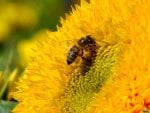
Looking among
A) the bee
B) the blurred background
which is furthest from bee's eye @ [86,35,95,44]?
the blurred background

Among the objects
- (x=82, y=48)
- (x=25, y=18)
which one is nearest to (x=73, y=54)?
(x=82, y=48)

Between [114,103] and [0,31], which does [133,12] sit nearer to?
[114,103]

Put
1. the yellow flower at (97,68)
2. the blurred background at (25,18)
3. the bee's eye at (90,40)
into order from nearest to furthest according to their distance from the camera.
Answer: the yellow flower at (97,68) < the bee's eye at (90,40) < the blurred background at (25,18)

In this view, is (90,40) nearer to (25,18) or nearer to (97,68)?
(97,68)

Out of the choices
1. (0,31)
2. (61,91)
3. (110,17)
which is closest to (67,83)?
(61,91)

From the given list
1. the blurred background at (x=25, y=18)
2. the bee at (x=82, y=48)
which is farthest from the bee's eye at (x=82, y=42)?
the blurred background at (x=25, y=18)

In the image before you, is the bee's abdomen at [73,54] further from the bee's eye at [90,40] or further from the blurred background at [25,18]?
the blurred background at [25,18]

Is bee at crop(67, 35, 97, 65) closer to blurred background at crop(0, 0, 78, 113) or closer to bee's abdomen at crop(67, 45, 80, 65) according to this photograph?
bee's abdomen at crop(67, 45, 80, 65)
